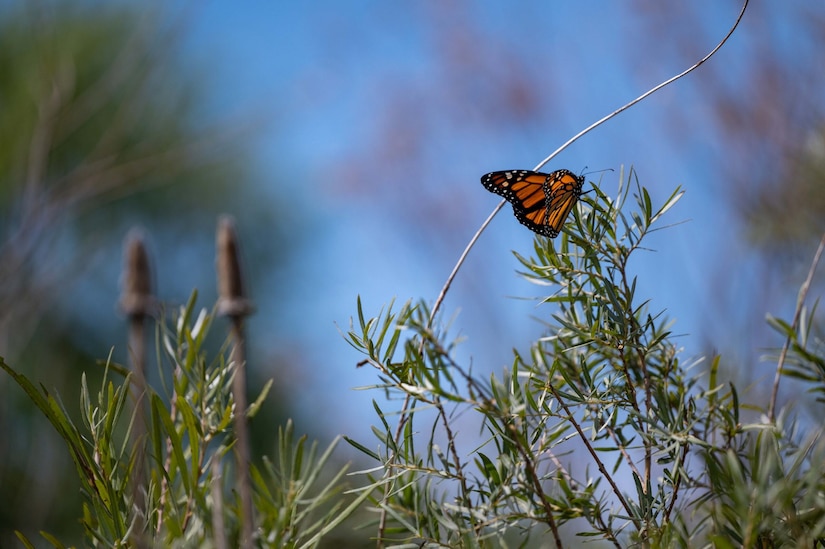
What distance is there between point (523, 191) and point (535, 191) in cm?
1

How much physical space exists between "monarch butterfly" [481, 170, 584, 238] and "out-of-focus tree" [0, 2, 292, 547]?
3.96 feet

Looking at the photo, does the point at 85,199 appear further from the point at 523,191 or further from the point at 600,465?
the point at 600,465

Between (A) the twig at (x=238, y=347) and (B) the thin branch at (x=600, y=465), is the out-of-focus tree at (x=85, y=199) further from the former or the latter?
(B) the thin branch at (x=600, y=465)

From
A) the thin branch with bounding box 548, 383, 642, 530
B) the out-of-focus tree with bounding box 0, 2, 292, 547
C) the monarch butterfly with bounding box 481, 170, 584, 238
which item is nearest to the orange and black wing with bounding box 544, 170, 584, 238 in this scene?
the monarch butterfly with bounding box 481, 170, 584, 238

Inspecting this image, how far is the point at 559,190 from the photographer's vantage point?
16.5 inches

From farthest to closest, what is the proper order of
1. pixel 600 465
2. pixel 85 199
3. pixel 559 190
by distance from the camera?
pixel 85 199 → pixel 559 190 → pixel 600 465

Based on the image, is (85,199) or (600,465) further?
(85,199)

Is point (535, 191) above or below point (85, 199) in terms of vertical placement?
below

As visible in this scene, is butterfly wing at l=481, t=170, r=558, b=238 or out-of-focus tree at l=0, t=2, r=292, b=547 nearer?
butterfly wing at l=481, t=170, r=558, b=238

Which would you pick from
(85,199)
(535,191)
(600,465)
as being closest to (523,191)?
(535,191)

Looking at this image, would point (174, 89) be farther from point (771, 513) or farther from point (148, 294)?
point (771, 513)

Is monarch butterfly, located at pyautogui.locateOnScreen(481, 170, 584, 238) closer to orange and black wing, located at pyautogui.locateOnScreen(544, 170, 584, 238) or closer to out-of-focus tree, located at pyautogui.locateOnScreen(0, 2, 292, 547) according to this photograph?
orange and black wing, located at pyautogui.locateOnScreen(544, 170, 584, 238)

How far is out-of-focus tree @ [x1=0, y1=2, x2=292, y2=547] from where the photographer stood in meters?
1.95

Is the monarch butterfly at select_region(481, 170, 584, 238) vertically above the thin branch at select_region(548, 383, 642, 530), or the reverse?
the monarch butterfly at select_region(481, 170, 584, 238)
